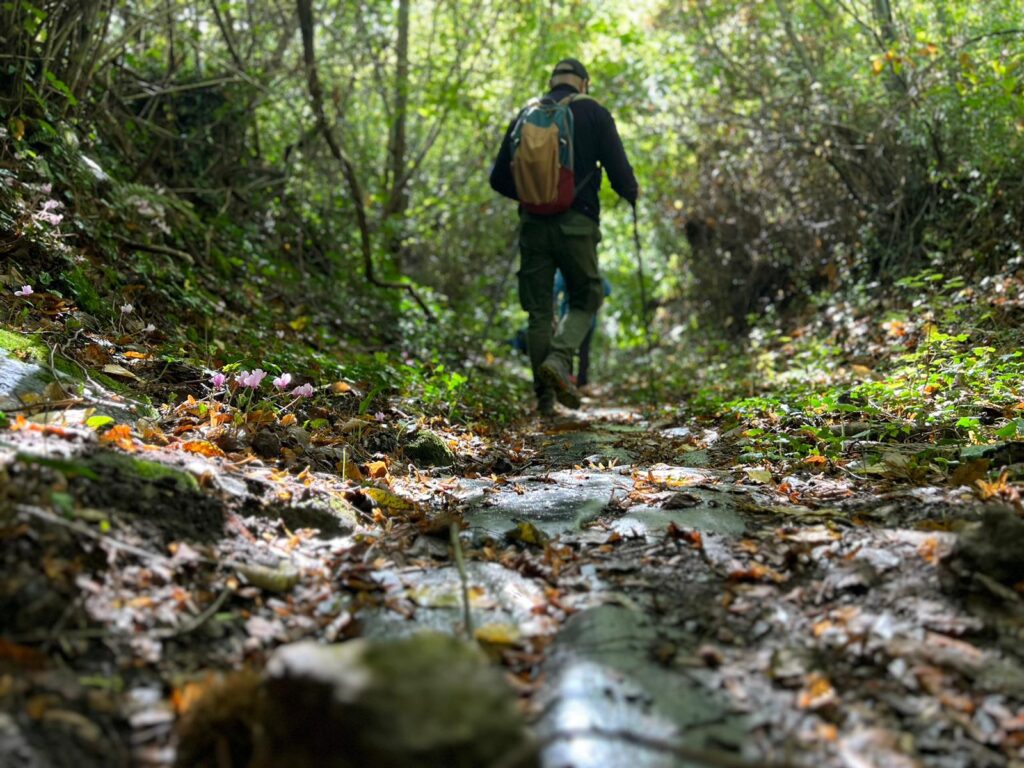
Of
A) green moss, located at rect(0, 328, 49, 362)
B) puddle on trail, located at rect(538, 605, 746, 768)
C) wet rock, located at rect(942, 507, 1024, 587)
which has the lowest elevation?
puddle on trail, located at rect(538, 605, 746, 768)

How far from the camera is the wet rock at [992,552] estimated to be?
6.19 feet

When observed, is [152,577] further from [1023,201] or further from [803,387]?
[1023,201]

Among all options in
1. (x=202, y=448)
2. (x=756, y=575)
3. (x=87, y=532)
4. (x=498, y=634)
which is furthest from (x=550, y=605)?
(x=202, y=448)

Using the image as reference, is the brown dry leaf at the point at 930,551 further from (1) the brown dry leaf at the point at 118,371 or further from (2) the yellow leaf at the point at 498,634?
(1) the brown dry leaf at the point at 118,371

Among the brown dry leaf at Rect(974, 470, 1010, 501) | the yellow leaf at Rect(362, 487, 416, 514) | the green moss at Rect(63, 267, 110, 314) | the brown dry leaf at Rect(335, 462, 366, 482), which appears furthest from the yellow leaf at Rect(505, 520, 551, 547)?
the green moss at Rect(63, 267, 110, 314)

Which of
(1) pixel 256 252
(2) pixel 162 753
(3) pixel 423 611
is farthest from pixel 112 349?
(1) pixel 256 252

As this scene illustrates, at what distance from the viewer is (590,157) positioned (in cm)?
573

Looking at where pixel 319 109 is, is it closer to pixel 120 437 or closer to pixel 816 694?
pixel 120 437

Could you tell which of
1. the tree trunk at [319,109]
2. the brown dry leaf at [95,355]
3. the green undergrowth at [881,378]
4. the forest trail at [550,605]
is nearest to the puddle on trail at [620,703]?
the forest trail at [550,605]

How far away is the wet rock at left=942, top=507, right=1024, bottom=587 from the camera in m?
1.89

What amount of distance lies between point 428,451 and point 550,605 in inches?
68.4

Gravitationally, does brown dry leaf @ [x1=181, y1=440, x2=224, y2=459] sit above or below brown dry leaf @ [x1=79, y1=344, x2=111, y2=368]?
below

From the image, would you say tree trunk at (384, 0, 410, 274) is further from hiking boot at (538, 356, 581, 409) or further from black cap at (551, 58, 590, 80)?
hiking boot at (538, 356, 581, 409)

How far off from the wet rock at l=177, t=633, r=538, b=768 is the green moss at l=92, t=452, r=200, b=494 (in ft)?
2.96
